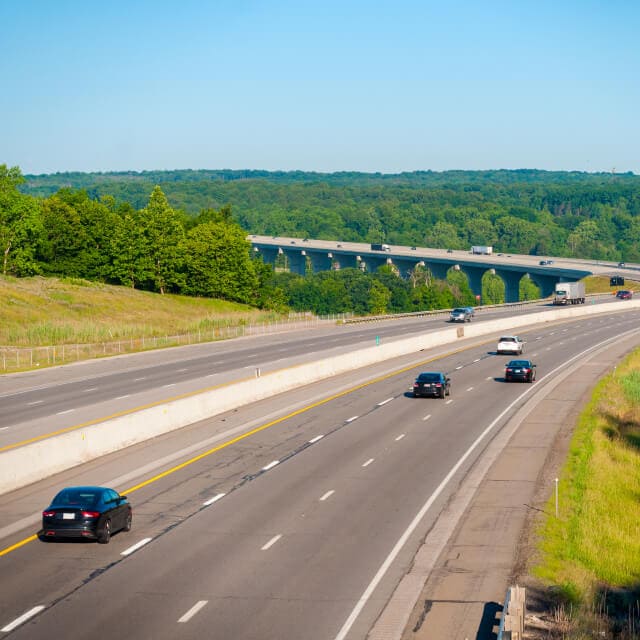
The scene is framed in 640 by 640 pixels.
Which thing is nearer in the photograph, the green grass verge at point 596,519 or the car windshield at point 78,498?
the green grass verge at point 596,519

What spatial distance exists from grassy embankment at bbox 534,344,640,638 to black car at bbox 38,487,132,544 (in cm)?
979

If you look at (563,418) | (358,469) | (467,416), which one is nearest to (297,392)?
(467,416)

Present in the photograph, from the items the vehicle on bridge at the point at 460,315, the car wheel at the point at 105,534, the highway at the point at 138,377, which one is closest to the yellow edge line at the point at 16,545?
the car wheel at the point at 105,534

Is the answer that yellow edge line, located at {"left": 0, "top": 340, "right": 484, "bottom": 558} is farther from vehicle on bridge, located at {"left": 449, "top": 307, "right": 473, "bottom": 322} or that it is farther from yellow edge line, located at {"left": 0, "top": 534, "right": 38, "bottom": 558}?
vehicle on bridge, located at {"left": 449, "top": 307, "right": 473, "bottom": 322}

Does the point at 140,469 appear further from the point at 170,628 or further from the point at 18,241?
the point at 18,241

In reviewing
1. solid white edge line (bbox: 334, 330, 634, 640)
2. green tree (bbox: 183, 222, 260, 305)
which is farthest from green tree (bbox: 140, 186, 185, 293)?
solid white edge line (bbox: 334, 330, 634, 640)

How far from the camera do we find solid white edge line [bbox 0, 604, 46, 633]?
1741cm

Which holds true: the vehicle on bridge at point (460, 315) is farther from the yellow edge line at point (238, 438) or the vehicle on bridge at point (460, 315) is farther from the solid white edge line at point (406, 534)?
the solid white edge line at point (406, 534)

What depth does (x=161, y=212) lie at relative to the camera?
124688 mm

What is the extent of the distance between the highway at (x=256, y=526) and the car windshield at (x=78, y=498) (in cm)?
100

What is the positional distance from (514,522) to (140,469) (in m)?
12.5

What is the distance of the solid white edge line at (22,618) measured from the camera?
17406 mm

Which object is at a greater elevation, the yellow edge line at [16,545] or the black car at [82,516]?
the black car at [82,516]

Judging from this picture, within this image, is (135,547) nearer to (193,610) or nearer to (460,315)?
(193,610)
